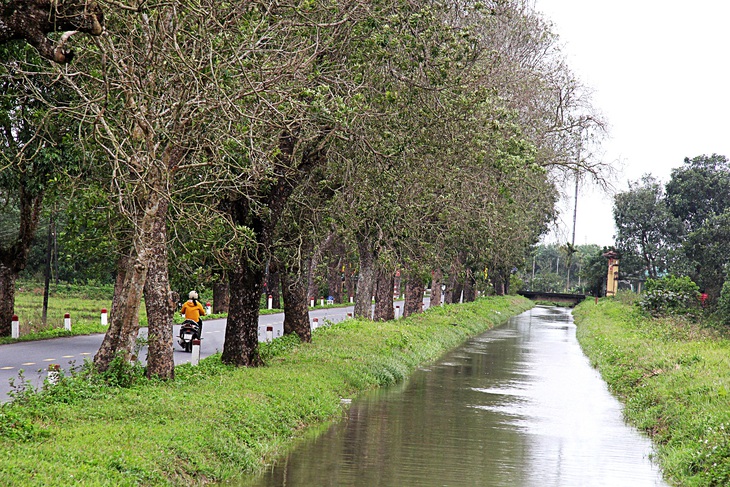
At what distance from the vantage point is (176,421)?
11.4 metres

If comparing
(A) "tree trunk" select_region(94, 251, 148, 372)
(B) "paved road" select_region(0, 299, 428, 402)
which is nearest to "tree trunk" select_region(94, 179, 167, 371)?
(A) "tree trunk" select_region(94, 251, 148, 372)

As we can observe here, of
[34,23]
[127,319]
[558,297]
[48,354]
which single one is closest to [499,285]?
[558,297]

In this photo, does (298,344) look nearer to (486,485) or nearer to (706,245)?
(486,485)

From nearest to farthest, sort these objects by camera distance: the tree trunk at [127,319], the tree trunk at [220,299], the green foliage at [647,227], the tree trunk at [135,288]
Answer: the tree trunk at [135,288] → the tree trunk at [127,319] → the tree trunk at [220,299] → the green foliage at [647,227]

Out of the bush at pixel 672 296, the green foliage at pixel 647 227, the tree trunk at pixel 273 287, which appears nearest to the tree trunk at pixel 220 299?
the tree trunk at pixel 273 287

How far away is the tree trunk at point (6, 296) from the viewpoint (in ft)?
75.1

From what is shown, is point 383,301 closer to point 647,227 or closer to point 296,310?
point 296,310

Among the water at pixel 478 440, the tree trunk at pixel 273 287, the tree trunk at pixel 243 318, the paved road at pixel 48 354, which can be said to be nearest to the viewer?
the water at pixel 478 440

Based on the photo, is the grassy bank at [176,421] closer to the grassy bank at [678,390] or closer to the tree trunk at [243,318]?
the tree trunk at [243,318]

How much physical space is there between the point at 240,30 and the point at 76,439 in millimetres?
7024

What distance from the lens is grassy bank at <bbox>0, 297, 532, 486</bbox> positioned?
29.3ft

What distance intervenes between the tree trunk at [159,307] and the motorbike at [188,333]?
7.00 metres

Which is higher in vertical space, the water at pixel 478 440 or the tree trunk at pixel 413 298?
the tree trunk at pixel 413 298

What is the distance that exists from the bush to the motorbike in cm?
2447
